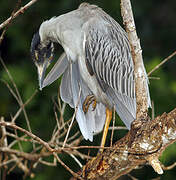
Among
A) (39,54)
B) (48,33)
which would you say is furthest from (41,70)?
(48,33)

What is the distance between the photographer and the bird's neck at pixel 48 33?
9.52 ft

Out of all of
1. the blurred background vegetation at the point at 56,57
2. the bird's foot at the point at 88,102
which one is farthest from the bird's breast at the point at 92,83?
the blurred background vegetation at the point at 56,57

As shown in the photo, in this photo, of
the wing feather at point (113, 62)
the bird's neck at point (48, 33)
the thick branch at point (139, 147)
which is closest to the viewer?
the thick branch at point (139, 147)

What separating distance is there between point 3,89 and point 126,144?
2.59 m

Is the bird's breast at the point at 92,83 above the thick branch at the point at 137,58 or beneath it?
beneath

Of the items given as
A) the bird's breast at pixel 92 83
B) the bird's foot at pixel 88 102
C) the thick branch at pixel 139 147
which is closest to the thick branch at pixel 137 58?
the thick branch at pixel 139 147

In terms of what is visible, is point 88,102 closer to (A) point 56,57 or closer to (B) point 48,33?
(B) point 48,33

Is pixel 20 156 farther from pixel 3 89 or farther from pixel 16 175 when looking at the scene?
pixel 16 175

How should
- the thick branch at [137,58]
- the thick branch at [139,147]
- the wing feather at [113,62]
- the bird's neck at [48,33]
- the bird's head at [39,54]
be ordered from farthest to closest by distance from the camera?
the bird's head at [39,54] < the bird's neck at [48,33] < the wing feather at [113,62] < the thick branch at [137,58] < the thick branch at [139,147]

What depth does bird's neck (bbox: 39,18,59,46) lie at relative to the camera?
2902 mm

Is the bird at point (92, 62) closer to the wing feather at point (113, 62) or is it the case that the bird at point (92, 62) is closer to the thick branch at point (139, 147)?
the wing feather at point (113, 62)

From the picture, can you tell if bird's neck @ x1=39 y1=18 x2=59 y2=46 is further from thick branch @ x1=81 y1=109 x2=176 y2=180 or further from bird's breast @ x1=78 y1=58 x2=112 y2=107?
thick branch @ x1=81 y1=109 x2=176 y2=180

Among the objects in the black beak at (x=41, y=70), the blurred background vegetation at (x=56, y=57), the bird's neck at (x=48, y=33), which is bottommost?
the blurred background vegetation at (x=56, y=57)

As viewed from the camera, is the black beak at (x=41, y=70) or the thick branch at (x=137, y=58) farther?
the black beak at (x=41, y=70)
